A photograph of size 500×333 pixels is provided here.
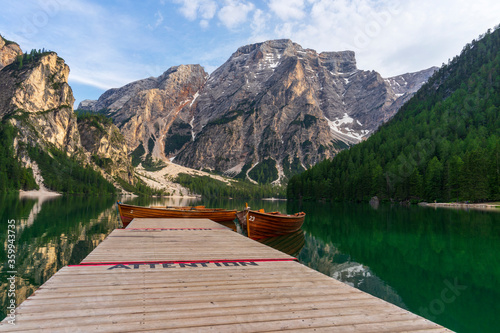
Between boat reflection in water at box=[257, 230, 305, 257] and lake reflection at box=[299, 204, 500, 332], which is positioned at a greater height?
lake reflection at box=[299, 204, 500, 332]

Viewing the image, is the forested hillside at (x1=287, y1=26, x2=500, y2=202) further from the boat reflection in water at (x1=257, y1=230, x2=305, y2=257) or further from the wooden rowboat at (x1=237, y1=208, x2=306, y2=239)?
the wooden rowboat at (x1=237, y1=208, x2=306, y2=239)

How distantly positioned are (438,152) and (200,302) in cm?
13373

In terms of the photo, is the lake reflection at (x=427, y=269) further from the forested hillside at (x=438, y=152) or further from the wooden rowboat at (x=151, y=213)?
the forested hillside at (x=438, y=152)

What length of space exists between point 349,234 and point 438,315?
21105 mm

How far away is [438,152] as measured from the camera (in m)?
114

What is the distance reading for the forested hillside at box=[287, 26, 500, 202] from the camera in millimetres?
85688

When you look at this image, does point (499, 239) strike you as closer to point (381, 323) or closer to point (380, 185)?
point (381, 323)

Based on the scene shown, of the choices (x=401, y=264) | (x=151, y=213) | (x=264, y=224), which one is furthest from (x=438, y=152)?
(x=151, y=213)

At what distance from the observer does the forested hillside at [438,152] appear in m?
85.7

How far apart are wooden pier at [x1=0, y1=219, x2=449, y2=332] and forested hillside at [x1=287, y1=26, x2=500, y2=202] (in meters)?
95.9

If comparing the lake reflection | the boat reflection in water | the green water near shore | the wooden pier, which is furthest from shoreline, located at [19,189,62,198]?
the wooden pier

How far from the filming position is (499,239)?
2594 cm

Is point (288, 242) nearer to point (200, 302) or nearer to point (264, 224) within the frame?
point (264, 224)

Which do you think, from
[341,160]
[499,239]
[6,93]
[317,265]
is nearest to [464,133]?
[341,160]
